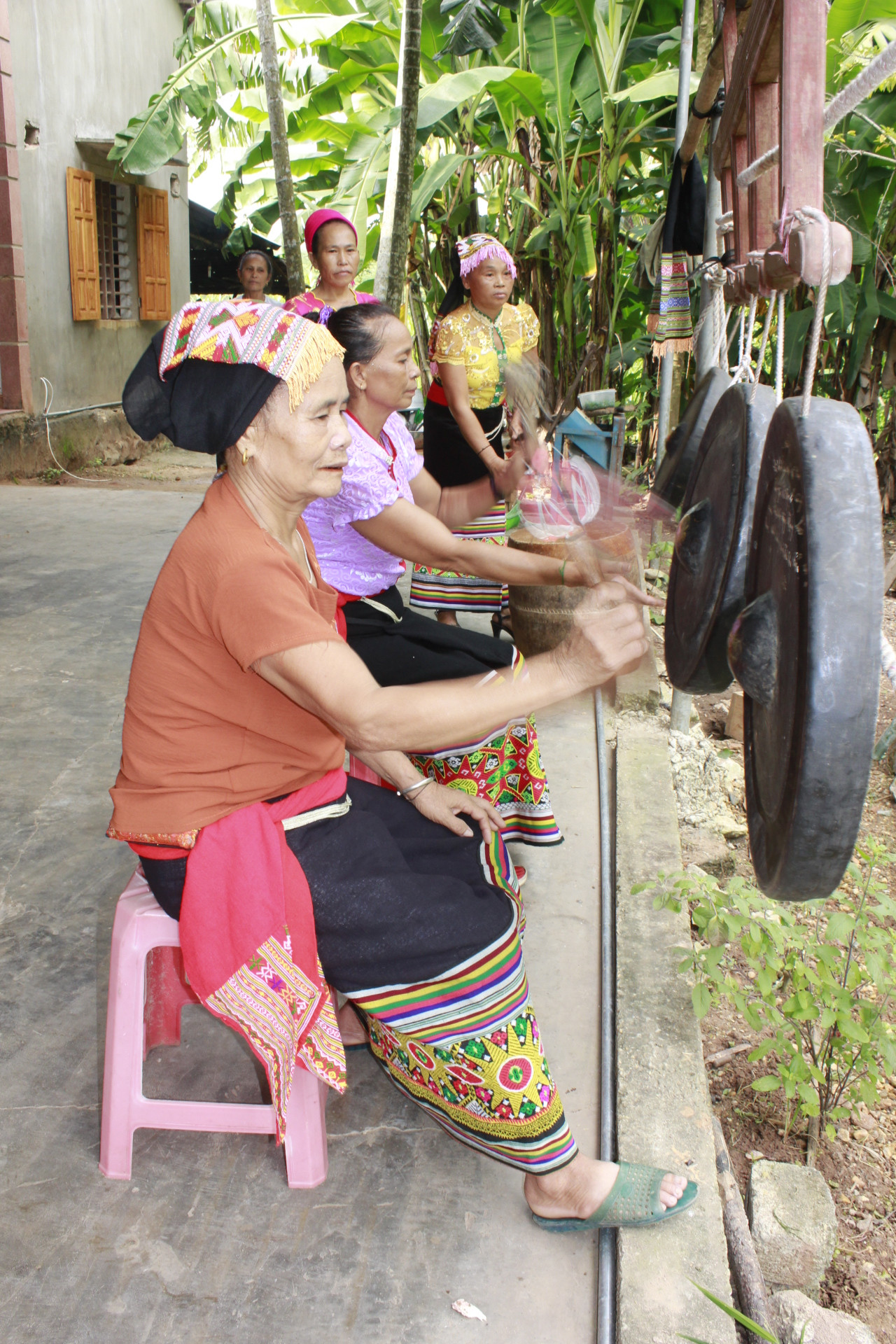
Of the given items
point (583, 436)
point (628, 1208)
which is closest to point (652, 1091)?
point (628, 1208)

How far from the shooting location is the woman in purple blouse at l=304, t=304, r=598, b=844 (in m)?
2.24

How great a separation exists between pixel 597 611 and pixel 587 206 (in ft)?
19.7

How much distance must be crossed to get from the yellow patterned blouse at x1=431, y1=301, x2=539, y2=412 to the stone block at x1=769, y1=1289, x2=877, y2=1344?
3237mm

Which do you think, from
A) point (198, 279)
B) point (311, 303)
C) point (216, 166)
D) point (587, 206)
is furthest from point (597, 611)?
point (198, 279)

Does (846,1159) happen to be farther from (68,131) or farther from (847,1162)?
(68,131)

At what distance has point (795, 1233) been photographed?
71.6 inches

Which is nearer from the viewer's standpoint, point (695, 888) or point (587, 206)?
point (695, 888)

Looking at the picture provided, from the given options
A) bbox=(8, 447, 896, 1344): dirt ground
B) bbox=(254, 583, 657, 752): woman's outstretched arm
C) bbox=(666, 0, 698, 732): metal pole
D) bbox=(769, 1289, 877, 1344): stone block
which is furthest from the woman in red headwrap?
bbox=(769, 1289, 877, 1344): stone block

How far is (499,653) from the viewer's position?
8.18 ft


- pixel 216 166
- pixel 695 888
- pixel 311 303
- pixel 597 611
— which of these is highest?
pixel 216 166

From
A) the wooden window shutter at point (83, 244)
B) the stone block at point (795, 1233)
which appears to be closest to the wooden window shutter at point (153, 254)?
the wooden window shutter at point (83, 244)

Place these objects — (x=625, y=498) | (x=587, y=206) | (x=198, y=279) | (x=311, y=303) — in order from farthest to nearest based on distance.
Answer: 1. (x=198, y=279)
2. (x=587, y=206)
3. (x=311, y=303)
4. (x=625, y=498)

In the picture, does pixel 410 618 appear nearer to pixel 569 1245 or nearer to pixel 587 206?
pixel 569 1245

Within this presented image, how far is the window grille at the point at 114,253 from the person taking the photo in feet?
30.2
